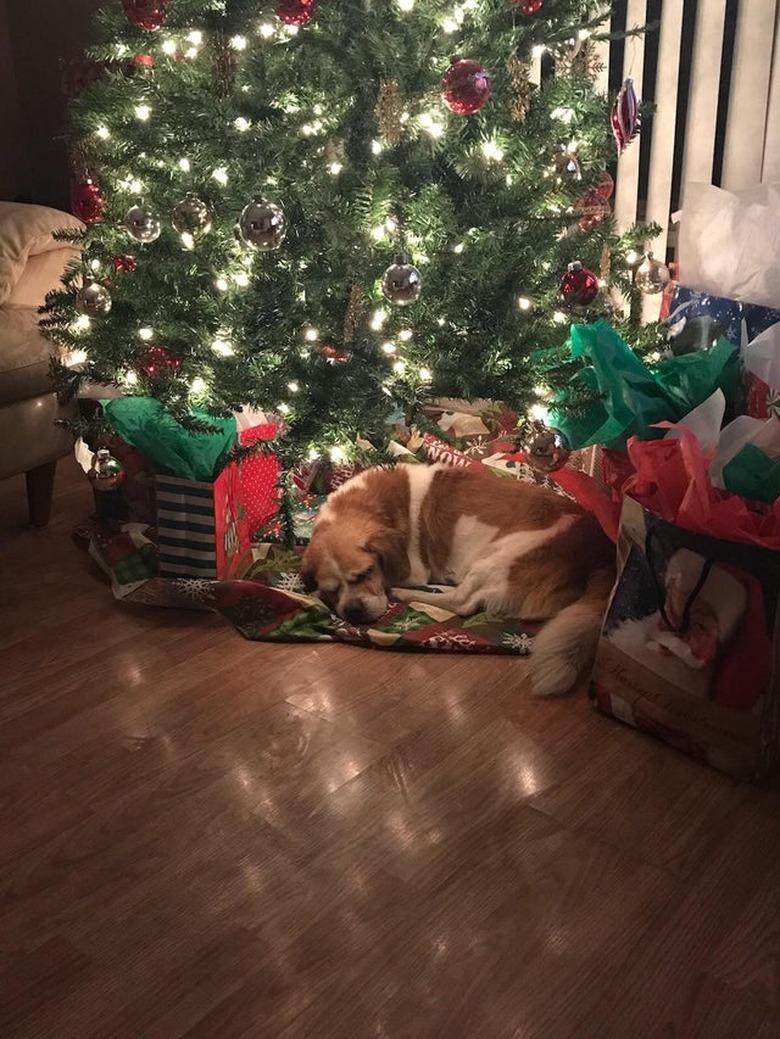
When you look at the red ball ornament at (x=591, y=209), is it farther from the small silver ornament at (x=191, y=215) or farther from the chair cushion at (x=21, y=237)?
the chair cushion at (x=21, y=237)

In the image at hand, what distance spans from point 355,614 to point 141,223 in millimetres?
764

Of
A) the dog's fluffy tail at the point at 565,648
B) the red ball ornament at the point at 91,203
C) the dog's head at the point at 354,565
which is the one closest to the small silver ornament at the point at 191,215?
the red ball ornament at the point at 91,203

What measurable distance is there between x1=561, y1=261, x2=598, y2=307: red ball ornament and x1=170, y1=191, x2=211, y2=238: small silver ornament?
62cm

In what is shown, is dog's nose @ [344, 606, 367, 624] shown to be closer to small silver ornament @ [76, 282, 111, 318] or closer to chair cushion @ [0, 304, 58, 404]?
small silver ornament @ [76, 282, 111, 318]

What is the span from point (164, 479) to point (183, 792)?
0.67 metres

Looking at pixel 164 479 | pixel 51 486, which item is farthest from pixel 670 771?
pixel 51 486

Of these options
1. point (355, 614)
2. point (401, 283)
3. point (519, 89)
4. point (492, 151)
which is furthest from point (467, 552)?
point (519, 89)

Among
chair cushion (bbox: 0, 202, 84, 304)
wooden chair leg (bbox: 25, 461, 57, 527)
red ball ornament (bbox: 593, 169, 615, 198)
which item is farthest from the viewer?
wooden chair leg (bbox: 25, 461, 57, 527)

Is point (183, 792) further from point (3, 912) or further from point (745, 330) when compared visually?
point (745, 330)

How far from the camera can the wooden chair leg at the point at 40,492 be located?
2.13 meters

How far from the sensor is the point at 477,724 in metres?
1.47

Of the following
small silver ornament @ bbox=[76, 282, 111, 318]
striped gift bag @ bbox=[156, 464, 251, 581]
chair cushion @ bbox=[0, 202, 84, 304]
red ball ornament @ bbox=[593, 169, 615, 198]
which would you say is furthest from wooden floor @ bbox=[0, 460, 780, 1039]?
red ball ornament @ bbox=[593, 169, 615, 198]

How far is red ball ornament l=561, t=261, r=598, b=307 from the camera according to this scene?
166 cm

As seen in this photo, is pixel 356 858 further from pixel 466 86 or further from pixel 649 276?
pixel 649 276
